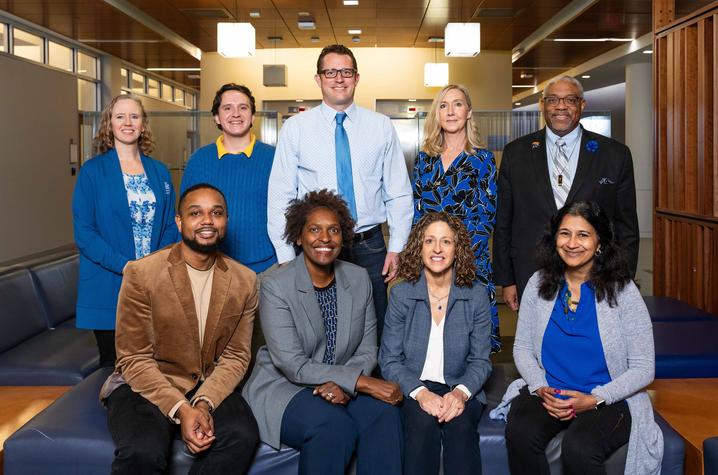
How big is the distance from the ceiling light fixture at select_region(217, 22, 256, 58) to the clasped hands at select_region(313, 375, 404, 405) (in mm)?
7388

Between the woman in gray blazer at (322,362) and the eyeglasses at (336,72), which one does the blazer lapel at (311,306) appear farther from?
the eyeglasses at (336,72)

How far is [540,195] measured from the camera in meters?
3.39

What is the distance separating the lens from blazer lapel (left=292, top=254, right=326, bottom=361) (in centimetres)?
285

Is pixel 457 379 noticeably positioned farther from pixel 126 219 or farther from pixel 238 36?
pixel 238 36

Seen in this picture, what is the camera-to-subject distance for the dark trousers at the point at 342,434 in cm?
256

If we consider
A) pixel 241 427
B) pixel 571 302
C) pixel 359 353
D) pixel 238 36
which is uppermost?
pixel 238 36

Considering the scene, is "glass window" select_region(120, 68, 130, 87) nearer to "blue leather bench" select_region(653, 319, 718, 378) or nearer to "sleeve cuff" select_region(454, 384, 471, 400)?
"blue leather bench" select_region(653, 319, 718, 378)

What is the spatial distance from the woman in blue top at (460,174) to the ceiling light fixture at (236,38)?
6.41 meters

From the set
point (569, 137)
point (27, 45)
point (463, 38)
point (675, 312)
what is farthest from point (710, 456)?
point (27, 45)

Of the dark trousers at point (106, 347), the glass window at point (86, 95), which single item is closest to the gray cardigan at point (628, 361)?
the dark trousers at point (106, 347)

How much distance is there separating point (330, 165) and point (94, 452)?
155 centimetres

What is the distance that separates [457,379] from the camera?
2.93 metres

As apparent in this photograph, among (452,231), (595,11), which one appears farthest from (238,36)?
(452,231)

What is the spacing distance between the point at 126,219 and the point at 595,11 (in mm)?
8238
